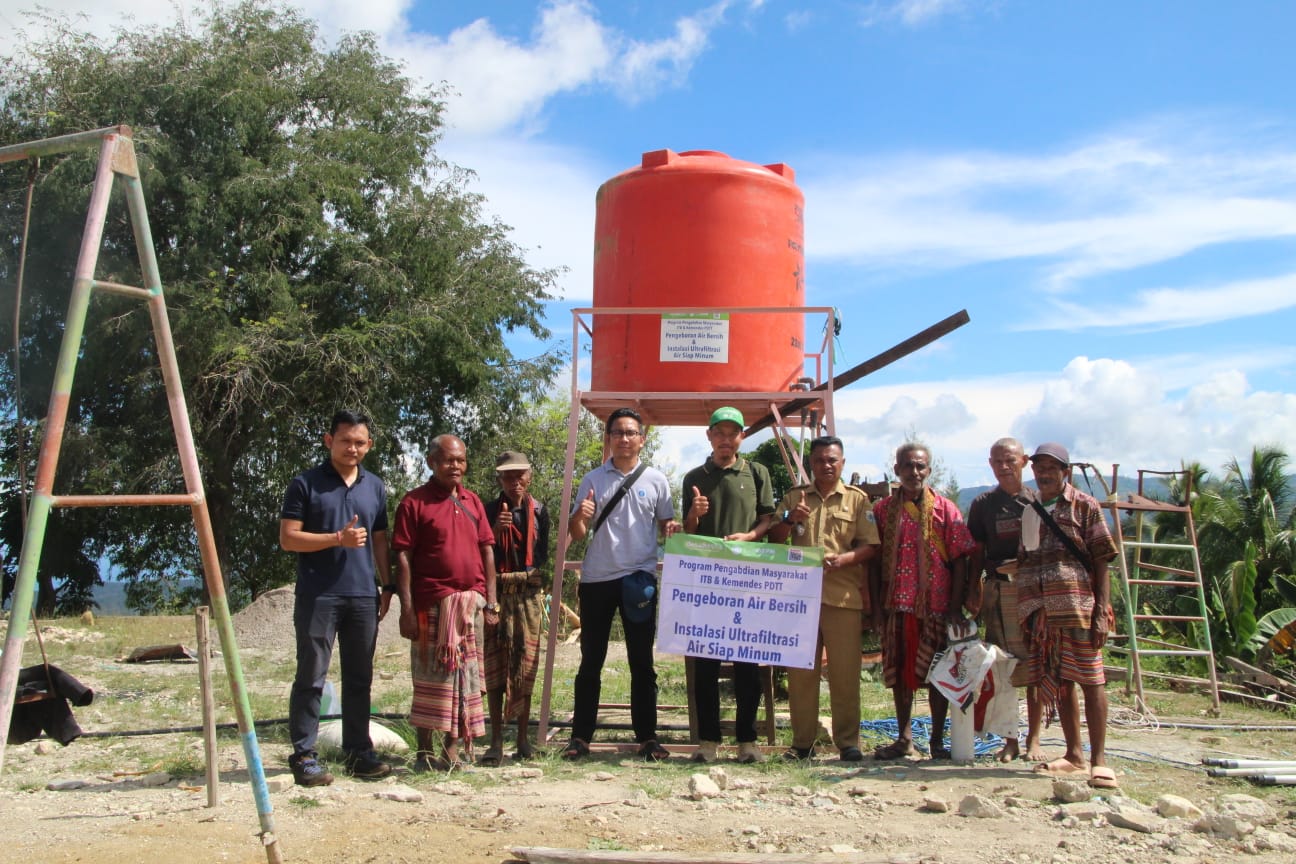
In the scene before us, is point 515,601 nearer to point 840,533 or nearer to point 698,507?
point 698,507

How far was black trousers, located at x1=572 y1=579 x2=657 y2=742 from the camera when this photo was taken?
6066mm

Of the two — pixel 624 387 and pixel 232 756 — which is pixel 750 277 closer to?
pixel 624 387

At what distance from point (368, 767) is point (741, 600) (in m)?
2.17

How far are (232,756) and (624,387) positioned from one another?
328 centimetres

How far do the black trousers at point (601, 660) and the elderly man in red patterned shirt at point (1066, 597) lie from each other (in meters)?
2.09

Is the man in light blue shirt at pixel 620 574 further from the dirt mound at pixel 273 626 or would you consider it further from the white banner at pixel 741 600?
the dirt mound at pixel 273 626

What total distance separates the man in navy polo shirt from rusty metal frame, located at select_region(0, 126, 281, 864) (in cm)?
119

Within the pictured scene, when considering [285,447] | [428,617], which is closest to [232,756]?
[428,617]

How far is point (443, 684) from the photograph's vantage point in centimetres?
562

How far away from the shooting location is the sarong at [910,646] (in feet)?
19.9

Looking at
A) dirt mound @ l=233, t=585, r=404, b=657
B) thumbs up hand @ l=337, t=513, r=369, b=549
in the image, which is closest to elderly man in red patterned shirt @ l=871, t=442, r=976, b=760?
thumbs up hand @ l=337, t=513, r=369, b=549

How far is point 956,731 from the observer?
5.95 m

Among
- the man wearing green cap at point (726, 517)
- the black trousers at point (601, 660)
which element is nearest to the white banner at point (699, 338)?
the man wearing green cap at point (726, 517)

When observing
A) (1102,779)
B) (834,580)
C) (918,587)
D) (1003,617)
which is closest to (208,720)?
(834,580)
